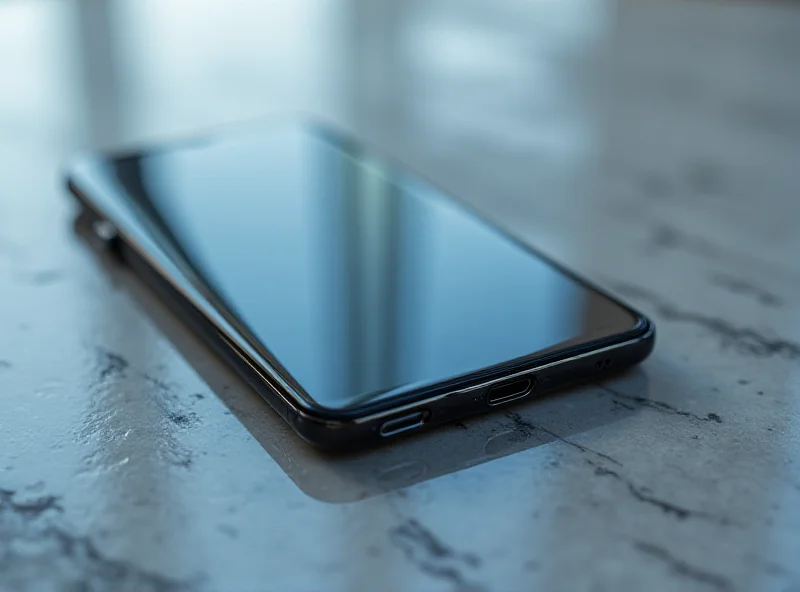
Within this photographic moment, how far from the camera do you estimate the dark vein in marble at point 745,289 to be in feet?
2.19

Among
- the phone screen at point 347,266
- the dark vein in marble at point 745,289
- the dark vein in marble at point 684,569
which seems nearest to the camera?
the dark vein in marble at point 684,569

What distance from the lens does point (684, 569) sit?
1.42 ft

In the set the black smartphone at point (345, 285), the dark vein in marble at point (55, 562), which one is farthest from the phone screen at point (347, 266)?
the dark vein in marble at point (55, 562)

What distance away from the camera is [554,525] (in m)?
0.46

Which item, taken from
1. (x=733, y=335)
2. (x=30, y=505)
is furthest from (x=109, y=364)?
(x=733, y=335)

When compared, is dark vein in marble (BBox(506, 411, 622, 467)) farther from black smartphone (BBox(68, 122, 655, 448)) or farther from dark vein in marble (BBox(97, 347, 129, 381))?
dark vein in marble (BBox(97, 347, 129, 381))

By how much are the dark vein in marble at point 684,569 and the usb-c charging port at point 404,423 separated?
4.4 inches

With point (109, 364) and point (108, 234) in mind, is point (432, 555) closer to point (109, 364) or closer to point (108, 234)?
point (109, 364)

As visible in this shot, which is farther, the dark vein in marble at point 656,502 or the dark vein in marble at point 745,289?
the dark vein in marble at point 745,289

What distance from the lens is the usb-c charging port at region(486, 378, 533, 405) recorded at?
1.69ft

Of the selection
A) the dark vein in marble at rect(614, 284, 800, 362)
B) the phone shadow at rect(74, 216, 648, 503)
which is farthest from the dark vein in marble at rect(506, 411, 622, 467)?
the dark vein in marble at rect(614, 284, 800, 362)

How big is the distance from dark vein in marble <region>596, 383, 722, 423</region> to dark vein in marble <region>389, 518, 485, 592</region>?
0.14 meters

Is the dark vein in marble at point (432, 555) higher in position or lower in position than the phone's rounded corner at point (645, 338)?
lower

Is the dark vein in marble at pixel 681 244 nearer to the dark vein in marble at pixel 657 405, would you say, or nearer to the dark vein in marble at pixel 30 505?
the dark vein in marble at pixel 657 405
